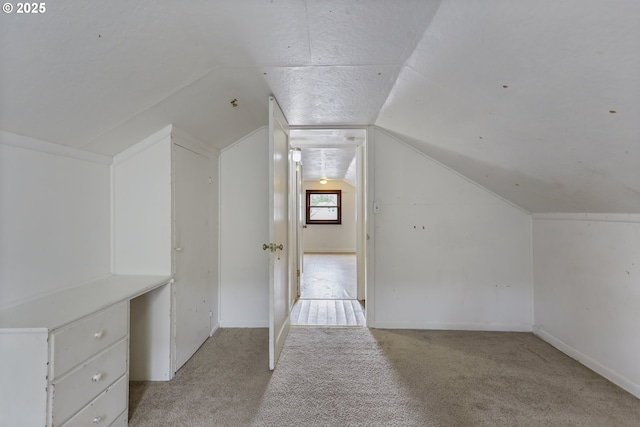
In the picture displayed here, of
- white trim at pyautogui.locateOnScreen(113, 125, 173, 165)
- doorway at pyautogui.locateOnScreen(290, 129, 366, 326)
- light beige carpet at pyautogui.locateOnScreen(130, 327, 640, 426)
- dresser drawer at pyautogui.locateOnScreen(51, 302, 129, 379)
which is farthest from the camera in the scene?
doorway at pyautogui.locateOnScreen(290, 129, 366, 326)

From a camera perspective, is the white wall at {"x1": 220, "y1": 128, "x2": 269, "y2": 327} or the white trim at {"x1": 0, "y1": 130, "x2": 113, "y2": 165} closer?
the white trim at {"x1": 0, "y1": 130, "x2": 113, "y2": 165}

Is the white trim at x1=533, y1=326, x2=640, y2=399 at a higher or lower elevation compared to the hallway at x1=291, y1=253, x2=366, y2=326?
higher

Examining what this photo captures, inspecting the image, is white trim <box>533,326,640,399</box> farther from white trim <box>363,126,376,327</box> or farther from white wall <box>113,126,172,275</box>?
white wall <box>113,126,172,275</box>

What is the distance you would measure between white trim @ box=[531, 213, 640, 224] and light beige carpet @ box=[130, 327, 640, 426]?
42.2 inches

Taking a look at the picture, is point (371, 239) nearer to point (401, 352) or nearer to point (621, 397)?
point (401, 352)

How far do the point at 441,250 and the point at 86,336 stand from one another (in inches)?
106

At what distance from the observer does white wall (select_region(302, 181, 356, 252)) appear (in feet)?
27.9

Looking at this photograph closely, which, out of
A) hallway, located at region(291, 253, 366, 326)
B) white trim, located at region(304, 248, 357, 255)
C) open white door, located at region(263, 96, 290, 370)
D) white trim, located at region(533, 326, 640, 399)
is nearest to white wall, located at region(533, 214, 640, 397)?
white trim, located at region(533, 326, 640, 399)

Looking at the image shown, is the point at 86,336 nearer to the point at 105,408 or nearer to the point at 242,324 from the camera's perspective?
the point at 105,408

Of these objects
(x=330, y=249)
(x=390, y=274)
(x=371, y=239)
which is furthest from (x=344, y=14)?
(x=330, y=249)

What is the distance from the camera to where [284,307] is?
8.52 ft

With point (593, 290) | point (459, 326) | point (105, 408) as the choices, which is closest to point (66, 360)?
point (105, 408)

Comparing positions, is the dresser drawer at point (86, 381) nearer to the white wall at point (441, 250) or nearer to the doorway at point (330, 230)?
the doorway at point (330, 230)

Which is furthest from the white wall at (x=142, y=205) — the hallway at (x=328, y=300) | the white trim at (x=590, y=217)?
the white trim at (x=590, y=217)
